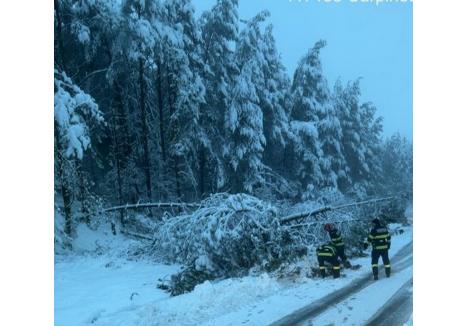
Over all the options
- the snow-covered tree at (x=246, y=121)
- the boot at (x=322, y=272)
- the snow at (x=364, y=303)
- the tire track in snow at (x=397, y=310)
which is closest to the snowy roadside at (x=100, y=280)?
the snow-covered tree at (x=246, y=121)

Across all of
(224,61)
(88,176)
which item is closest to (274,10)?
(224,61)

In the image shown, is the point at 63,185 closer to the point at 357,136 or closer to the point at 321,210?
the point at 321,210

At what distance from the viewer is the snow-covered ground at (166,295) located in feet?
18.4

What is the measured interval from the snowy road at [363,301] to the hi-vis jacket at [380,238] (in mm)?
191

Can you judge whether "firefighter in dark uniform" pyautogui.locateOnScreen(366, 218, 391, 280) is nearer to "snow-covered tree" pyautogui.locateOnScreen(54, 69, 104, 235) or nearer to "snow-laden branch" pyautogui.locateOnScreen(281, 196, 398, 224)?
"snow-laden branch" pyautogui.locateOnScreen(281, 196, 398, 224)

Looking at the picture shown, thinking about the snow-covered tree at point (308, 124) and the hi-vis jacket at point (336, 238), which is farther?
the hi-vis jacket at point (336, 238)

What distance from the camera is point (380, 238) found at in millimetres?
6477

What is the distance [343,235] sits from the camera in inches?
263

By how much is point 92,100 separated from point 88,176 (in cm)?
89

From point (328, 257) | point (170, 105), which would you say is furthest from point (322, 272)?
point (170, 105)

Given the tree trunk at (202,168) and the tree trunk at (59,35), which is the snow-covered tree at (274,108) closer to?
the tree trunk at (202,168)

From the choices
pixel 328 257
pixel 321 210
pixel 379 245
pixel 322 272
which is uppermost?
pixel 321 210

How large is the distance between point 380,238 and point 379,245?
0.09 metres
